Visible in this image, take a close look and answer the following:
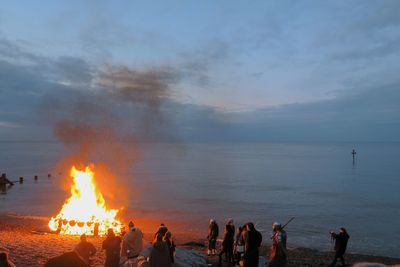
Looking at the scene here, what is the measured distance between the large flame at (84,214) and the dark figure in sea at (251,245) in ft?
41.3

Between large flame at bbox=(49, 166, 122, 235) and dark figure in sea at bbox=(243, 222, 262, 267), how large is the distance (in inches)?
495

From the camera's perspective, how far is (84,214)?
22469 mm

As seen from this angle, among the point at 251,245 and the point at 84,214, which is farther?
the point at 84,214

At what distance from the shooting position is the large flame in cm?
2105

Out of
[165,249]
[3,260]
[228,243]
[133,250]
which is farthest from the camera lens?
[228,243]

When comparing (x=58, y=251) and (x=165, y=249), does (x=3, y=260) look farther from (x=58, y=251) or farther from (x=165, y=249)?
(x=58, y=251)

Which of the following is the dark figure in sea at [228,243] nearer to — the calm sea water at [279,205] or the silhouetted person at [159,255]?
the silhouetted person at [159,255]

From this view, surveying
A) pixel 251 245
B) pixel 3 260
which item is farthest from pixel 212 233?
pixel 3 260

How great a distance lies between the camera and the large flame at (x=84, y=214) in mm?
21047

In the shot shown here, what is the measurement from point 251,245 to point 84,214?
1524 centimetres

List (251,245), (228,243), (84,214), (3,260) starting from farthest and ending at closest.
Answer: (84,214) < (228,243) < (251,245) < (3,260)

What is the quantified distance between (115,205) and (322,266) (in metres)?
30.2

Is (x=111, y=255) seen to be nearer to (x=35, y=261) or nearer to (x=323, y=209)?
(x=35, y=261)

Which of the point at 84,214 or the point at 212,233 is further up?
the point at 212,233
